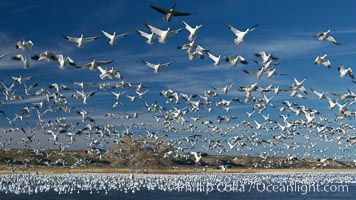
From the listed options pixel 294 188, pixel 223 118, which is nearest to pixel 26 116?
pixel 223 118

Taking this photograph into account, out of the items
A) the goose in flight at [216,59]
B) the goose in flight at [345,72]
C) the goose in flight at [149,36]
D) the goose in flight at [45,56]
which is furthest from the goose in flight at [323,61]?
the goose in flight at [45,56]

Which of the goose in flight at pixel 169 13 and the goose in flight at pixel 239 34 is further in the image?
the goose in flight at pixel 239 34

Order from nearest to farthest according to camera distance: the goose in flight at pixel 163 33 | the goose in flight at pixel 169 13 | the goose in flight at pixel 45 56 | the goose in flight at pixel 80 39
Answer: the goose in flight at pixel 169 13 → the goose in flight at pixel 163 33 → the goose in flight at pixel 80 39 → the goose in flight at pixel 45 56

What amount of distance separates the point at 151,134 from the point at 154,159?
101 meters

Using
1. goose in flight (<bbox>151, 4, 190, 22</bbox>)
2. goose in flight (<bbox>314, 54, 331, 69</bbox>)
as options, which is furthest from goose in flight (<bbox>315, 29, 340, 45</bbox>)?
goose in flight (<bbox>151, 4, 190, 22</bbox>)

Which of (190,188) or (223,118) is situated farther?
(190,188)

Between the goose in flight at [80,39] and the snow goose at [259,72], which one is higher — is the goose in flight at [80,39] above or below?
above

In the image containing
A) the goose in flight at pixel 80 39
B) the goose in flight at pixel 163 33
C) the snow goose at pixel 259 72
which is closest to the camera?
the goose in flight at pixel 163 33

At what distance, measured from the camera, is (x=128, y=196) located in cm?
7125

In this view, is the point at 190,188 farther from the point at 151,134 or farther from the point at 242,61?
the point at 242,61

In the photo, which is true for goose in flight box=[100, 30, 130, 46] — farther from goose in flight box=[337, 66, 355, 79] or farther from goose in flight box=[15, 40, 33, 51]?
goose in flight box=[337, 66, 355, 79]

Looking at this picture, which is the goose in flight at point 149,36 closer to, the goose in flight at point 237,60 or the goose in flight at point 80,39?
the goose in flight at point 80,39

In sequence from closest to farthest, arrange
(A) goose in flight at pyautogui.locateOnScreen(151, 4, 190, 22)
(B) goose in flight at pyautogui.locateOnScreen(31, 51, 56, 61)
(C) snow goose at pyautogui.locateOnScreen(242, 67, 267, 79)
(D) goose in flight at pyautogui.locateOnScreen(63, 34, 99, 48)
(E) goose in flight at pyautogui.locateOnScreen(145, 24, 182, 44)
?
(A) goose in flight at pyautogui.locateOnScreen(151, 4, 190, 22), (E) goose in flight at pyautogui.locateOnScreen(145, 24, 182, 44), (D) goose in flight at pyautogui.locateOnScreen(63, 34, 99, 48), (B) goose in flight at pyautogui.locateOnScreen(31, 51, 56, 61), (C) snow goose at pyautogui.locateOnScreen(242, 67, 267, 79)

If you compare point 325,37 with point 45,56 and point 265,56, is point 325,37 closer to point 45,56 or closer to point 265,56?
point 265,56
